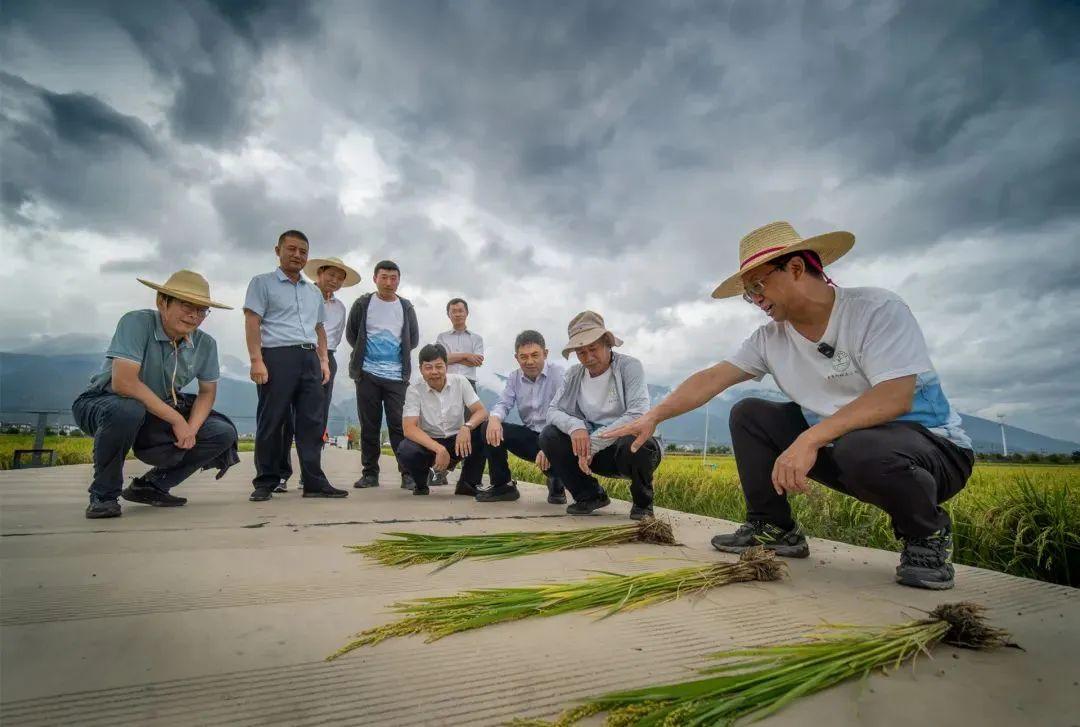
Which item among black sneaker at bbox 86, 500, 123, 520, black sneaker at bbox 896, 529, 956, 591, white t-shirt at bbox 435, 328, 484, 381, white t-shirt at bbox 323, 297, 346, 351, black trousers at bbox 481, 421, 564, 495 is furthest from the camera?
white t-shirt at bbox 435, 328, 484, 381

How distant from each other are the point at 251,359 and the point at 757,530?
369 cm

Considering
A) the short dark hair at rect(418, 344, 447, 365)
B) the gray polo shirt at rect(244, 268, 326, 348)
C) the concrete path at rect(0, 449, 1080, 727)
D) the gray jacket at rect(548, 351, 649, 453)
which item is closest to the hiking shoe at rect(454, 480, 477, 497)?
the short dark hair at rect(418, 344, 447, 365)

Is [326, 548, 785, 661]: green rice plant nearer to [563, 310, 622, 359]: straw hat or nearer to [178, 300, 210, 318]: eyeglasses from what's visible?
[563, 310, 622, 359]: straw hat

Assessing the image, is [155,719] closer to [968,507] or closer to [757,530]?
[757,530]

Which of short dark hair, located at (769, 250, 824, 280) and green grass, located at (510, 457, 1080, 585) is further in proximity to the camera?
green grass, located at (510, 457, 1080, 585)

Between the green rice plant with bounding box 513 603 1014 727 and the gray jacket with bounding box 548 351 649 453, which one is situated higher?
the gray jacket with bounding box 548 351 649 453

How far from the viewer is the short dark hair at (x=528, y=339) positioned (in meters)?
4.48

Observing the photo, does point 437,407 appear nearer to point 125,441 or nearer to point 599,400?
point 599,400

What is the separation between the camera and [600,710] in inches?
39.6

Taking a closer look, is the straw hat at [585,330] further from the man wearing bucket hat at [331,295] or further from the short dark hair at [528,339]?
the man wearing bucket hat at [331,295]

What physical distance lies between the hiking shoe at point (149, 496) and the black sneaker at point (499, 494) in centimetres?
208

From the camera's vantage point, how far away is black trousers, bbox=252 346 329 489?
4086mm

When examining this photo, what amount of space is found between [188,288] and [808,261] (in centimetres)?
352

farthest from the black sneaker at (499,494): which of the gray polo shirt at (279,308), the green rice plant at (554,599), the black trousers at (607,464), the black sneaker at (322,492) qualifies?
the green rice plant at (554,599)
